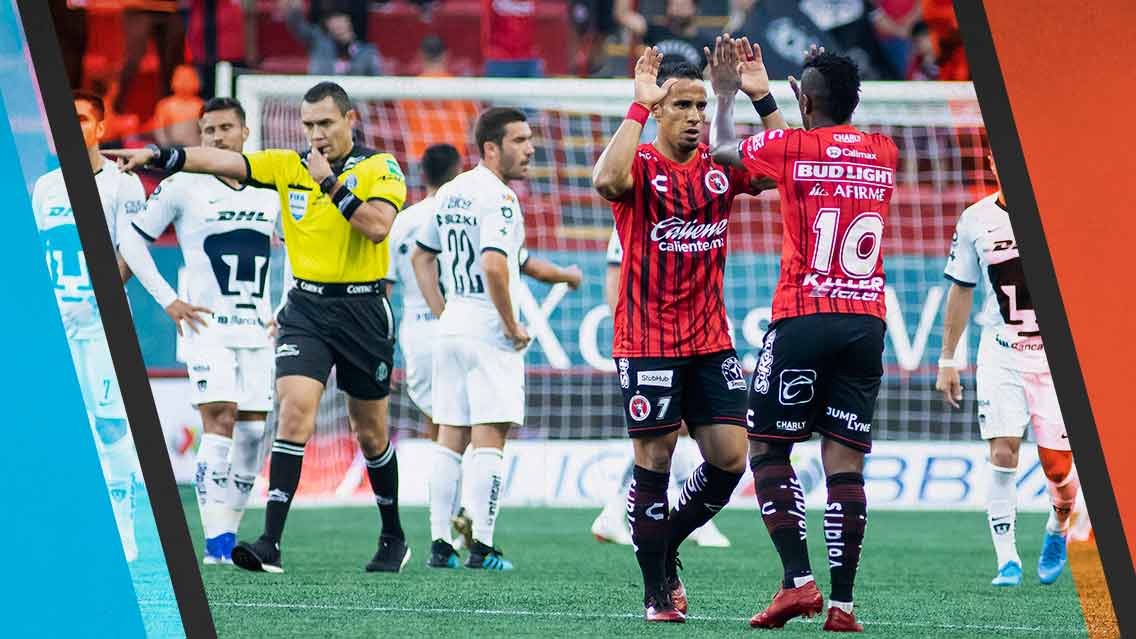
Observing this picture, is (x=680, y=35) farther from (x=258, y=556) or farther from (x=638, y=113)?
(x=638, y=113)

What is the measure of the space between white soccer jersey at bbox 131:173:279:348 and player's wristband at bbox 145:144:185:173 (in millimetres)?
1474

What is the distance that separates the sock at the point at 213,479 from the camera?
23.2 feet

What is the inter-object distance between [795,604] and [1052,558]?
2413mm

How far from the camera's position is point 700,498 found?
554cm

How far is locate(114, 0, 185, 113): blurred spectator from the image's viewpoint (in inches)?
534

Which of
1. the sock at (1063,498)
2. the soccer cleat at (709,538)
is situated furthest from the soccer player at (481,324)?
the sock at (1063,498)

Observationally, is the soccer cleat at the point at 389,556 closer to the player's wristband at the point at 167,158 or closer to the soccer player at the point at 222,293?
the soccer player at the point at 222,293

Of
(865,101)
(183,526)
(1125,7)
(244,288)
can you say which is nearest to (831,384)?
(1125,7)

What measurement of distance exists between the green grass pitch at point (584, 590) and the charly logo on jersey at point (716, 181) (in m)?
1.39

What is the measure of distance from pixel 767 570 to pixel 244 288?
2632mm

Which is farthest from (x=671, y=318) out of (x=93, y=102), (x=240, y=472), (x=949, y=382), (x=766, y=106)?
(x=93, y=102)

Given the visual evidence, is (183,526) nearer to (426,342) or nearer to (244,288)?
(244,288)

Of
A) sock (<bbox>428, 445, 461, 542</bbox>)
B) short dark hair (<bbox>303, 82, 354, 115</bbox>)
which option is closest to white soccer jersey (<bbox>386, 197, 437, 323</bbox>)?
sock (<bbox>428, 445, 461, 542</bbox>)

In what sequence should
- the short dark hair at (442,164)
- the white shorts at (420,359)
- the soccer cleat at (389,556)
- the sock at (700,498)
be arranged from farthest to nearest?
1. the white shorts at (420,359)
2. the short dark hair at (442,164)
3. the soccer cleat at (389,556)
4. the sock at (700,498)
